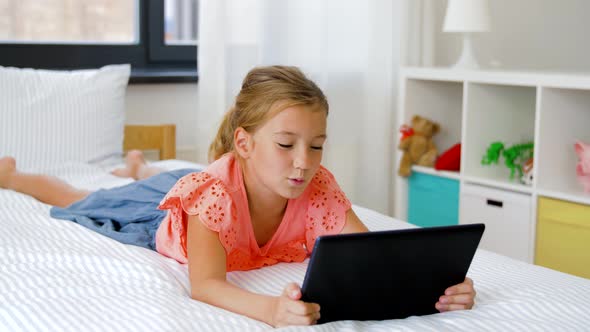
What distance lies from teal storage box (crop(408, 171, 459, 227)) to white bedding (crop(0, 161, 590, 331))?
1.26m

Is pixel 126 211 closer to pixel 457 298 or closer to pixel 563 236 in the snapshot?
pixel 457 298

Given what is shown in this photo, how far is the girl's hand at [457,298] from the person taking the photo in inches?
48.8

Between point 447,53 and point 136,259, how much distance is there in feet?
6.96

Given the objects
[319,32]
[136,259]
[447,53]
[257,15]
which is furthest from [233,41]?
[136,259]

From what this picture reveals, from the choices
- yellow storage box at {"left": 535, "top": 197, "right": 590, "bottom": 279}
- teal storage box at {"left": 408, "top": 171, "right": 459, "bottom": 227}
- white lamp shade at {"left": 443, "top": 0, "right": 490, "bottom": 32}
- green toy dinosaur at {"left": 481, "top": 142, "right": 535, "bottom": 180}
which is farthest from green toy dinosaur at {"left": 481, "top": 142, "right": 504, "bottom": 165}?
white lamp shade at {"left": 443, "top": 0, "right": 490, "bottom": 32}

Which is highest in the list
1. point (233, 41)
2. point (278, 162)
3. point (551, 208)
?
point (233, 41)

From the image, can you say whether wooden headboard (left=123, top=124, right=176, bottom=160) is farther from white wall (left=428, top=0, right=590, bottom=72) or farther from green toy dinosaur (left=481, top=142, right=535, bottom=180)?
white wall (left=428, top=0, right=590, bottom=72)

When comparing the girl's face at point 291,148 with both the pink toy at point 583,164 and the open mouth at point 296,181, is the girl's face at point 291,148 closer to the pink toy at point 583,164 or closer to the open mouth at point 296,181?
the open mouth at point 296,181

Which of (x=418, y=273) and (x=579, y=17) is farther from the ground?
(x=579, y=17)

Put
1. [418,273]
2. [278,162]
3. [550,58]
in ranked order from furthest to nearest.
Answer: [550,58]
[278,162]
[418,273]

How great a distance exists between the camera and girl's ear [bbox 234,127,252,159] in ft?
4.71

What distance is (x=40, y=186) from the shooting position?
2.08 m

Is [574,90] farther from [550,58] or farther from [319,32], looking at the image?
[319,32]

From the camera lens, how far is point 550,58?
3.02 m
